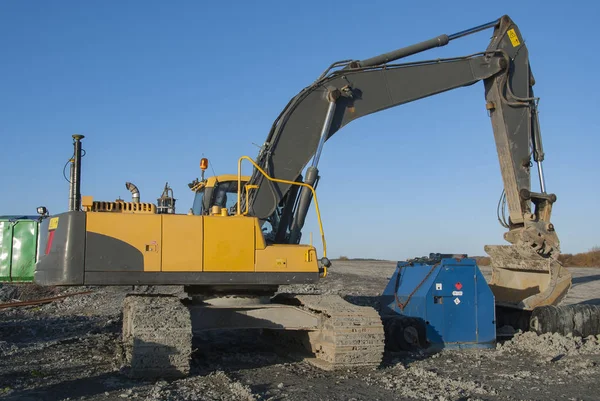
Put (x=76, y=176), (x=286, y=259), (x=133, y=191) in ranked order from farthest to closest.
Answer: (x=133, y=191) < (x=286, y=259) < (x=76, y=176)

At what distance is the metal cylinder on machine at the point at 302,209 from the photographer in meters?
9.80

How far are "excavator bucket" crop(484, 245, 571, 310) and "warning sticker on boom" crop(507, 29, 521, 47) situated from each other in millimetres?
3658

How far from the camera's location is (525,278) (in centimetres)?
1284

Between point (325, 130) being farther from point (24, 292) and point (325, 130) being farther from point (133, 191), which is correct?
point (24, 292)

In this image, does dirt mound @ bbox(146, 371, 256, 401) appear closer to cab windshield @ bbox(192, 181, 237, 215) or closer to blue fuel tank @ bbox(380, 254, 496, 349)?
cab windshield @ bbox(192, 181, 237, 215)

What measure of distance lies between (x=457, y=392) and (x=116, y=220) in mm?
4696

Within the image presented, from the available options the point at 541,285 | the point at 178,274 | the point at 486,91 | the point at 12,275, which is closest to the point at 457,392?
the point at 178,274

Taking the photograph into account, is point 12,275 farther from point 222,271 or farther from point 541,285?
point 541,285

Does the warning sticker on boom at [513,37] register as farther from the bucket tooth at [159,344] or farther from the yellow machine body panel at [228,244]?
the bucket tooth at [159,344]

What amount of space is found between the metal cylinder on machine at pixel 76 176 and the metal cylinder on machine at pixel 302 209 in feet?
9.89

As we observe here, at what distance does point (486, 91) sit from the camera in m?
12.3

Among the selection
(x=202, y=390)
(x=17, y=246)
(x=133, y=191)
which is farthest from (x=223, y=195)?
(x=17, y=246)

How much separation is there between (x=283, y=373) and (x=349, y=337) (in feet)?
3.48

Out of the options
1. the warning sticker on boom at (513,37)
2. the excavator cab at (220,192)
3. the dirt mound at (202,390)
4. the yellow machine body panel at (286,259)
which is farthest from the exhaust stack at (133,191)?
the warning sticker on boom at (513,37)
